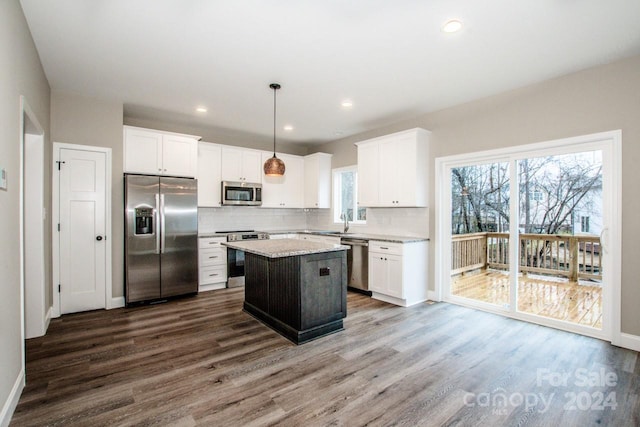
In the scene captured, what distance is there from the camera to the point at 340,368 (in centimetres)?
256

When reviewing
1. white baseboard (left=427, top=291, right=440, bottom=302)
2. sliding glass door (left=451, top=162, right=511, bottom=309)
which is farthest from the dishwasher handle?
sliding glass door (left=451, top=162, right=511, bottom=309)

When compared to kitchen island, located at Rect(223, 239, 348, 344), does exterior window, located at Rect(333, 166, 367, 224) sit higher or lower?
higher

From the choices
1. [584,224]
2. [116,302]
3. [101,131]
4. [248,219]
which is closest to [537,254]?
[584,224]

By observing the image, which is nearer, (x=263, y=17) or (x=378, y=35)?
(x=263, y=17)

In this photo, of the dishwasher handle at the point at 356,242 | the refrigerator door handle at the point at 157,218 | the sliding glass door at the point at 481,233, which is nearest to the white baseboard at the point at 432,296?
the sliding glass door at the point at 481,233

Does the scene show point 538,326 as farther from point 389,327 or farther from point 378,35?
point 378,35

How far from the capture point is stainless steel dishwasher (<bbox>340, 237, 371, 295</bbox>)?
15.5 ft

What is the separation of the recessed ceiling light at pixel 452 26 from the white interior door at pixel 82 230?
4.14m

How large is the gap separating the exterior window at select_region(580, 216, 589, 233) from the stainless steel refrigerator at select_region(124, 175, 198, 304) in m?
4.80

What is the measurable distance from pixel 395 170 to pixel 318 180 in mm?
1883

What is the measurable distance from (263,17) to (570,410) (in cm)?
346

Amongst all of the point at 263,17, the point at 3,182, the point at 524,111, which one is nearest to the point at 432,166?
the point at 524,111

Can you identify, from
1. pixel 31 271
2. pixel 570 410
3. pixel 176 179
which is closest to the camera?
pixel 570 410

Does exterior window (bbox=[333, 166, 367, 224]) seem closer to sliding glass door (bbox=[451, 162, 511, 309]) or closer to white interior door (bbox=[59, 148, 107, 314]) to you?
sliding glass door (bbox=[451, 162, 511, 309])
